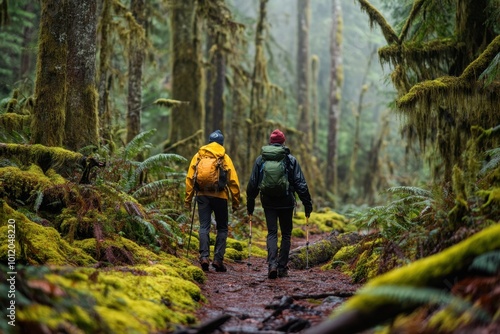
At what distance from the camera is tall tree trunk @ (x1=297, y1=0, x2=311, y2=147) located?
25297mm

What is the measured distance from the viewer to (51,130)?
812cm

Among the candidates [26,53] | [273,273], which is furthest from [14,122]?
[26,53]

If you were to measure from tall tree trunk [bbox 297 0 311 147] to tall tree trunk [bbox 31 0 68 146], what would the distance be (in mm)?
17227

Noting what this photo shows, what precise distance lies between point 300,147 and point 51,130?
44.8ft

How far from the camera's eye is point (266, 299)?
19.9 ft

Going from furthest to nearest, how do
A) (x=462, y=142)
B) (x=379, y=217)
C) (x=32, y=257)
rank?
(x=462, y=142), (x=379, y=217), (x=32, y=257)

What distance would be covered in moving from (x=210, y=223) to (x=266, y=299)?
2607 mm

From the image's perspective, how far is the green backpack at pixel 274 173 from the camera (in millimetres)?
7977

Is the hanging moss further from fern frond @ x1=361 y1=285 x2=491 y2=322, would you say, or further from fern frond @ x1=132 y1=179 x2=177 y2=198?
fern frond @ x1=361 y1=285 x2=491 y2=322

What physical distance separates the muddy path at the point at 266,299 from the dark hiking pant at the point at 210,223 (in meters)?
0.36

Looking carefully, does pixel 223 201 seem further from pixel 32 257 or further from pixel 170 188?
pixel 32 257

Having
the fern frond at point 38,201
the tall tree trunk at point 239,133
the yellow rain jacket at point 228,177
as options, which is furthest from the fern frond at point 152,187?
the tall tree trunk at point 239,133

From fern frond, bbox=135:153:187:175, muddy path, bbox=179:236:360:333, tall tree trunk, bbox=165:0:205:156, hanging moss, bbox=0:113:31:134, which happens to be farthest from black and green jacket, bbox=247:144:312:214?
tall tree trunk, bbox=165:0:205:156

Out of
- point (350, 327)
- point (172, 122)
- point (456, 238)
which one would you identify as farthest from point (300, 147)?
point (350, 327)
